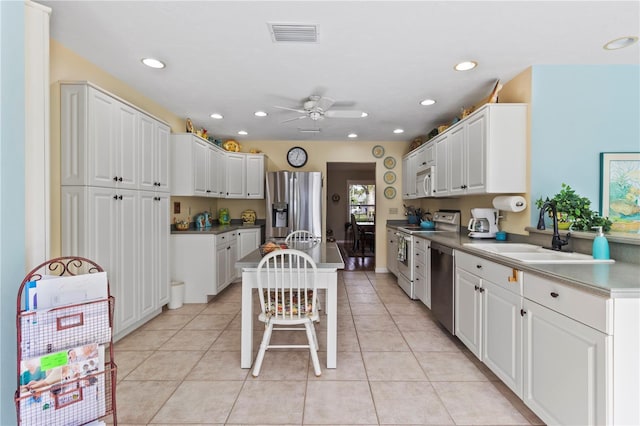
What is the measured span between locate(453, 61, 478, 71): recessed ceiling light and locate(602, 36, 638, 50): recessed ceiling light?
879 millimetres

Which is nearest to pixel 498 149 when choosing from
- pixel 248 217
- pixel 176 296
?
pixel 176 296

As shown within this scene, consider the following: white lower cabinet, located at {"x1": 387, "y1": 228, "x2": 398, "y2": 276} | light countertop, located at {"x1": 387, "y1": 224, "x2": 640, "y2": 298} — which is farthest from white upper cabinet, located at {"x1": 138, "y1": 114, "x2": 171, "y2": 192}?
white lower cabinet, located at {"x1": 387, "y1": 228, "x2": 398, "y2": 276}

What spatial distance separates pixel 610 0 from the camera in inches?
69.0

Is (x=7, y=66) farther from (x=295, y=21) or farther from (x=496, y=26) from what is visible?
(x=496, y=26)

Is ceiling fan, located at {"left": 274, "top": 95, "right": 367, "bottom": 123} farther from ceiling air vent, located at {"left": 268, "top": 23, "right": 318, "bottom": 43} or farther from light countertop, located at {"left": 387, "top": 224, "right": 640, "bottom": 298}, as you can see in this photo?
light countertop, located at {"left": 387, "top": 224, "right": 640, "bottom": 298}

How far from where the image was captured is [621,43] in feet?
7.24

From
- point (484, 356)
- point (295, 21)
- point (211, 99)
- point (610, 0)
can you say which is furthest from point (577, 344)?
point (211, 99)

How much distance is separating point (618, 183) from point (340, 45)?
257cm

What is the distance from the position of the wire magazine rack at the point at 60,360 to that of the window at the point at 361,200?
921 cm

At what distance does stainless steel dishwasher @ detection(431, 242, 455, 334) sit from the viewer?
2.78m

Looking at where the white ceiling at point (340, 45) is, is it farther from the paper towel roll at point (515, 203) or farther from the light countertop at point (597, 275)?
the light countertop at point (597, 275)

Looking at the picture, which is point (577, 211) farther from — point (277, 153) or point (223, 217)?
point (223, 217)

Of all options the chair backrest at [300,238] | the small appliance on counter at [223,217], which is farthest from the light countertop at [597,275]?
the small appliance on counter at [223,217]

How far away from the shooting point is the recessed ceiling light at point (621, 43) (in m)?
2.15
